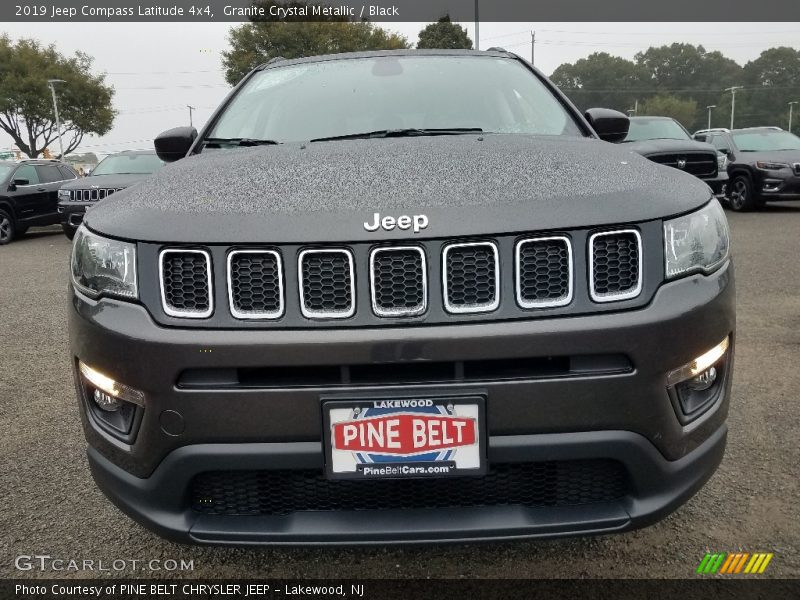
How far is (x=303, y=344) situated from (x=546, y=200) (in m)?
0.64

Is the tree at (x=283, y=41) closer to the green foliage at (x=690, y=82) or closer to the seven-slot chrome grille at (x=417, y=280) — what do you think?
the seven-slot chrome grille at (x=417, y=280)

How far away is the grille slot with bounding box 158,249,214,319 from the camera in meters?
1.53

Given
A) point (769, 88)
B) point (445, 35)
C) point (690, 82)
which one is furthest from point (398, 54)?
point (690, 82)

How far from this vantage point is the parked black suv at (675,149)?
32.4ft

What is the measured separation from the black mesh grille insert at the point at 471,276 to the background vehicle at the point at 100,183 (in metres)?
9.46

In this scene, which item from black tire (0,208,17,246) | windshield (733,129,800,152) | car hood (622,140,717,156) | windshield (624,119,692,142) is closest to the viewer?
car hood (622,140,717,156)

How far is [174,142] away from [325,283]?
1610 millimetres

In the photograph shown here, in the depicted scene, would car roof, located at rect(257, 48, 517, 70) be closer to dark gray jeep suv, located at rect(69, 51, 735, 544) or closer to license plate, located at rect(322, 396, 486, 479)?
dark gray jeep suv, located at rect(69, 51, 735, 544)

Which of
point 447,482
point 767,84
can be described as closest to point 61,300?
point 447,482

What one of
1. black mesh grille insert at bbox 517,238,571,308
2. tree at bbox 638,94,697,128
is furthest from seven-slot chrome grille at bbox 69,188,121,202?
tree at bbox 638,94,697,128

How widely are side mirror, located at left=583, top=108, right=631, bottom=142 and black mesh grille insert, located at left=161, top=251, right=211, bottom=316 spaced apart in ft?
6.05

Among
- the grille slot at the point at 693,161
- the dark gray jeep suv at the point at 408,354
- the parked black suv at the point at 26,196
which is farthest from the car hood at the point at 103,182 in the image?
the dark gray jeep suv at the point at 408,354

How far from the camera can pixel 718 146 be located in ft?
41.6

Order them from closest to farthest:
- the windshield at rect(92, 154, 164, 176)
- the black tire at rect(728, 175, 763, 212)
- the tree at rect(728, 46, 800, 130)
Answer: the windshield at rect(92, 154, 164, 176)
the black tire at rect(728, 175, 763, 212)
the tree at rect(728, 46, 800, 130)
